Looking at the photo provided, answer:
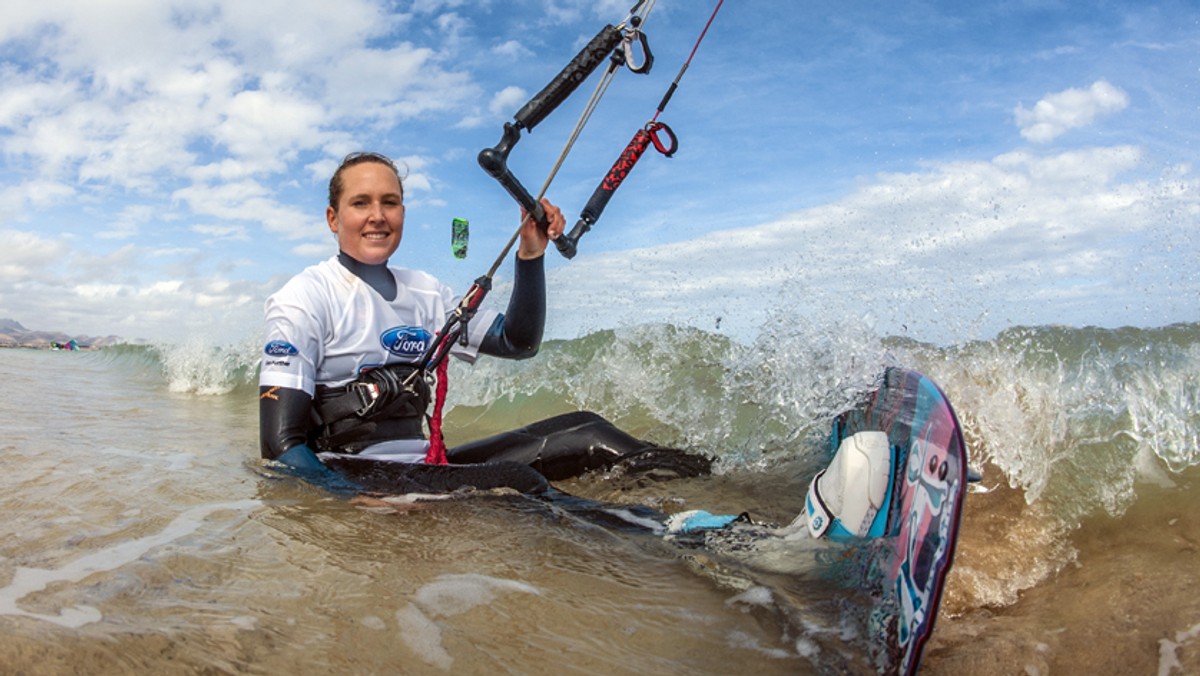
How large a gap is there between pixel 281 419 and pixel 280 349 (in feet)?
0.95

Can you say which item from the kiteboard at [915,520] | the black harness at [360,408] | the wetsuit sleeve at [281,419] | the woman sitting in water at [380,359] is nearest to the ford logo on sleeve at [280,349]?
the woman sitting in water at [380,359]

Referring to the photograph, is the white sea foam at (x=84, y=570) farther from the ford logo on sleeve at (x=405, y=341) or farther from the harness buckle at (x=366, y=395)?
the ford logo on sleeve at (x=405, y=341)

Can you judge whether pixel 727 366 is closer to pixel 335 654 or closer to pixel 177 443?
pixel 177 443

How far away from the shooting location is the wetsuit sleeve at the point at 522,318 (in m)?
3.96

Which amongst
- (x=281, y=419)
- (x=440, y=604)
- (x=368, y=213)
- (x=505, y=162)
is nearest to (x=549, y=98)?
(x=505, y=162)

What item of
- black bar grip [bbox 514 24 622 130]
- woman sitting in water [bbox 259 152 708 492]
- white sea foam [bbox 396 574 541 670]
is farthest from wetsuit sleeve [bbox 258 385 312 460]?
black bar grip [bbox 514 24 622 130]

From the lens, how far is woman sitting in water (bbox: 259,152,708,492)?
331cm

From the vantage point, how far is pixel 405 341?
371 cm

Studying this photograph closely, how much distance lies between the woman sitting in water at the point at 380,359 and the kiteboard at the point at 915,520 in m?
1.60

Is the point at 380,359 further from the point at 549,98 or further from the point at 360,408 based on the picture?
the point at 549,98

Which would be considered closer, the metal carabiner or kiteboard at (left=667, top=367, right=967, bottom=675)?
kiteboard at (left=667, top=367, right=967, bottom=675)

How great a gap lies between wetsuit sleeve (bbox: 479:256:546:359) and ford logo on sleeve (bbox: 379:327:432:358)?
42 cm

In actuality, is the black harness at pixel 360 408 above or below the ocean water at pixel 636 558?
above

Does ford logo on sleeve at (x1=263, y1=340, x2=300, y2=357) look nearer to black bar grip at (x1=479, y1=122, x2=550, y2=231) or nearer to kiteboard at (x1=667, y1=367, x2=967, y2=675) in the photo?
black bar grip at (x1=479, y1=122, x2=550, y2=231)
